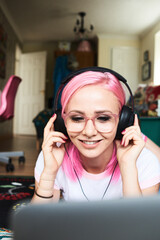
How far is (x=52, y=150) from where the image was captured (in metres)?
0.74

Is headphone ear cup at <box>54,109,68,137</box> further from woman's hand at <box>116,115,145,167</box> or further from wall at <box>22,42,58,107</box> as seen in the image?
wall at <box>22,42,58,107</box>

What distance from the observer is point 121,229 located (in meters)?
0.19

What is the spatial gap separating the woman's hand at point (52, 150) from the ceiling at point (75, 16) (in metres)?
4.46

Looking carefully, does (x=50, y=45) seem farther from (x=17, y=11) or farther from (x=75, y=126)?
(x=75, y=126)

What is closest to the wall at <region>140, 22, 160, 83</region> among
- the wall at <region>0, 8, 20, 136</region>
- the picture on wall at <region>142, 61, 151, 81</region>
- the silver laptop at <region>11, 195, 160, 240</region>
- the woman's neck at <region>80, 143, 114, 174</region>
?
the picture on wall at <region>142, 61, 151, 81</region>

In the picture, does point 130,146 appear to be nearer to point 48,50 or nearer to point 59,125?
point 59,125

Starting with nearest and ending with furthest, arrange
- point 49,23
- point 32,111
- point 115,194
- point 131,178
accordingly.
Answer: point 131,178, point 115,194, point 49,23, point 32,111

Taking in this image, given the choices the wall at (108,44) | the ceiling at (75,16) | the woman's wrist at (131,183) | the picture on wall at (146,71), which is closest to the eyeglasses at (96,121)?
the woman's wrist at (131,183)

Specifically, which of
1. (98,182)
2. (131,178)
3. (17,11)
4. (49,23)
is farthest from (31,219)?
(49,23)

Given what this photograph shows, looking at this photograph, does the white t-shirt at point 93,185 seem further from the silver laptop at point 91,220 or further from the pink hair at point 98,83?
the silver laptop at point 91,220

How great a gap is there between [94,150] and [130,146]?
10 cm

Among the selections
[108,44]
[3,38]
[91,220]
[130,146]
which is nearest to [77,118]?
[130,146]

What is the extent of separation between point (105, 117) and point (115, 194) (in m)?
0.27

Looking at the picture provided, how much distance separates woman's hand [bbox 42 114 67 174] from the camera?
0.71 meters
